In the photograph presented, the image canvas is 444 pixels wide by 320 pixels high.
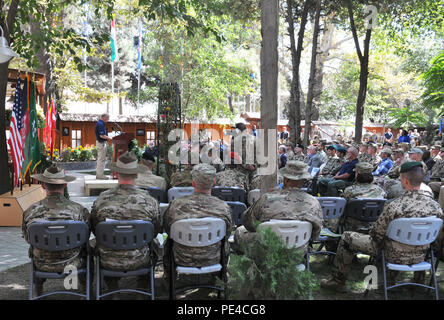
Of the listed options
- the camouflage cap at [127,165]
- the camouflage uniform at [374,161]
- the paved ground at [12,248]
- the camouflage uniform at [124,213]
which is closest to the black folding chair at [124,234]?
the camouflage uniform at [124,213]

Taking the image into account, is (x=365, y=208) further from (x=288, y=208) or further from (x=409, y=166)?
(x=288, y=208)

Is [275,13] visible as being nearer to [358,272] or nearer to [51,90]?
[358,272]

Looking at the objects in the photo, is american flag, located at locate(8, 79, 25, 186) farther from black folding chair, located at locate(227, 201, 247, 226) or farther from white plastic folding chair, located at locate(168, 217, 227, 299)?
white plastic folding chair, located at locate(168, 217, 227, 299)

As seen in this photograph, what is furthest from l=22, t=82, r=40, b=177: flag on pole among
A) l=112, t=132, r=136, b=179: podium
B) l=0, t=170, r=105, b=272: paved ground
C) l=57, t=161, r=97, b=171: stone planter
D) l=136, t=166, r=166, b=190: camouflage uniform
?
l=57, t=161, r=97, b=171: stone planter

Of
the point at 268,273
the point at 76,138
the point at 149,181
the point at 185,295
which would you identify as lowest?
the point at 185,295

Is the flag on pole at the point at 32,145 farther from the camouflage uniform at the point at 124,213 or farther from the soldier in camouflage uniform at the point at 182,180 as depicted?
the camouflage uniform at the point at 124,213

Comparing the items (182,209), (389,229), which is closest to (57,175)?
(182,209)

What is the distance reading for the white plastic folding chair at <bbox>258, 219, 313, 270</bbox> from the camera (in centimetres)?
371

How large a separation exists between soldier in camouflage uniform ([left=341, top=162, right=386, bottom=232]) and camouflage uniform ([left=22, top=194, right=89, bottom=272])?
334 centimetres

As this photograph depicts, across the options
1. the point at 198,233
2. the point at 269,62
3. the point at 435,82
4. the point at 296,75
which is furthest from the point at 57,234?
the point at 296,75

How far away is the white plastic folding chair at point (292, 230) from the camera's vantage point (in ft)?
12.2

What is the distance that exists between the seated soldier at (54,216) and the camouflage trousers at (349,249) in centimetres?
271

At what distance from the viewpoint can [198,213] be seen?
411 centimetres

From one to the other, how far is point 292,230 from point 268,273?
88 centimetres
